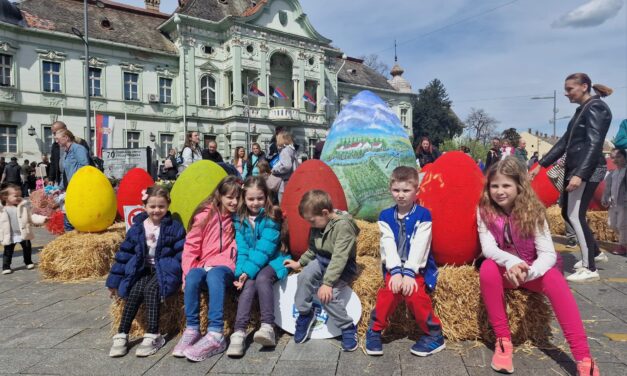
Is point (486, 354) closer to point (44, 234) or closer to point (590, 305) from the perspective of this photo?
point (590, 305)

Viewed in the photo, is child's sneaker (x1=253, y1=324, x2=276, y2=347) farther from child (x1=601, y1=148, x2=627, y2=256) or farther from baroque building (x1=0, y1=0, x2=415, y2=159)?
baroque building (x1=0, y1=0, x2=415, y2=159)

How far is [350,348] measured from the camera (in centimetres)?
289

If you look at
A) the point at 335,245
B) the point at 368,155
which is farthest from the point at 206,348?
the point at 368,155

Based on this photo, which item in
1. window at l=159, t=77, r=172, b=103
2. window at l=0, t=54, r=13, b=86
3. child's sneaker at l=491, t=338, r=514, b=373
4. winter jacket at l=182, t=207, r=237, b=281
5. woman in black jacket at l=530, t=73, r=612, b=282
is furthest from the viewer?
window at l=159, t=77, r=172, b=103

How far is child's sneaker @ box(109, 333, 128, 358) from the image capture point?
2.84 meters

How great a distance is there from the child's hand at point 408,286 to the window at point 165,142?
28337mm

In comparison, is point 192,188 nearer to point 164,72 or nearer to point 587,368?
point 587,368

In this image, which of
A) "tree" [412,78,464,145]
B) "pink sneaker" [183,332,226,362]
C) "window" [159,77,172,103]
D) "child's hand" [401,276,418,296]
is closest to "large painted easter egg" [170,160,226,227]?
"pink sneaker" [183,332,226,362]

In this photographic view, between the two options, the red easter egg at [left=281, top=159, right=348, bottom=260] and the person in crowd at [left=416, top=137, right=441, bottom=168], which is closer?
the red easter egg at [left=281, top=159, right=348, bottom=260]

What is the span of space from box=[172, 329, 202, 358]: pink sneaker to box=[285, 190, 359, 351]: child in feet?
2.40

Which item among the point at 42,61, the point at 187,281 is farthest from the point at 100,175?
the point at 42,61

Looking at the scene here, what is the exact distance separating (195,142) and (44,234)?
3946 millimetres

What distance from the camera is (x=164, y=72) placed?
2862 cm

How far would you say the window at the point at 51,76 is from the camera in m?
24.6
